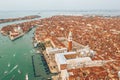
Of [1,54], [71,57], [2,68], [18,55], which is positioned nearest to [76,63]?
[71,57]

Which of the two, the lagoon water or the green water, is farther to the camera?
the green water

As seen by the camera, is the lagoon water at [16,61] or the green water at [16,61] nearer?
the lagoon water at [16,61]

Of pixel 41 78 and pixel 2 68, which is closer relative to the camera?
pixel 41 78

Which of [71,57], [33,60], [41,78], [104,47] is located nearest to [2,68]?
[33,60]

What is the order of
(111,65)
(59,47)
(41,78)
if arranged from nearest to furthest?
(41,78), (111,65), (59,47)

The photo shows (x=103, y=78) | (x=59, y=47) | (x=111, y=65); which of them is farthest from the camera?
(x=59, y=47)

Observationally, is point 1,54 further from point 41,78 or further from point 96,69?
point 96,69

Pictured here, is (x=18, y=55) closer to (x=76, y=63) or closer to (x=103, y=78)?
(x=76, y=63)

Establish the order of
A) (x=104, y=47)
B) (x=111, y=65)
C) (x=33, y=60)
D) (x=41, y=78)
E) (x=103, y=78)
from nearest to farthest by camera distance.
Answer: (x=103, y=78), (x=41, y=78), (x=111, y=65), (x=33, y=60), (x=104, y=47)

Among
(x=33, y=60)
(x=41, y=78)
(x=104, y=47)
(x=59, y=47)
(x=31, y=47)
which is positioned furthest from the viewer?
(x=31, y=47)
